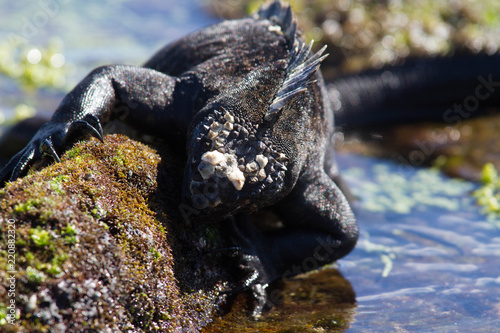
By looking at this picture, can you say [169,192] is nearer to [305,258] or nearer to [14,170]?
[14,170]

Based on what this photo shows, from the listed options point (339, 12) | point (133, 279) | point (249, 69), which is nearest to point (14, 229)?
point (133, 279)

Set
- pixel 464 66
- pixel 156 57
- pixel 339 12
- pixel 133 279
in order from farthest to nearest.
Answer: pixel 339 12 → pixel 464 66 → pixel 156 57 → pixel 133 279

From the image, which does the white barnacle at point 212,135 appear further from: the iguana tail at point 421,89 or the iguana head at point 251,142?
the iguana tail at point 421,89

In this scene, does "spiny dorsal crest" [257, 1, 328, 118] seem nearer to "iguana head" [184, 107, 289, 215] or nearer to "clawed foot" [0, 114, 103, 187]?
"iguana head" [184, 107, 289, 215]

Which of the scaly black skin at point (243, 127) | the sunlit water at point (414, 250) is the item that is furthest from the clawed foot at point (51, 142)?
the sunlit water at point (414, 250)

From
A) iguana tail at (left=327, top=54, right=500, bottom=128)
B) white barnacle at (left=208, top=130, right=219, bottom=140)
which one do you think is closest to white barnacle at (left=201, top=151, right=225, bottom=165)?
white barnacle at (left=208, top=130, right=219, bottom=140)
